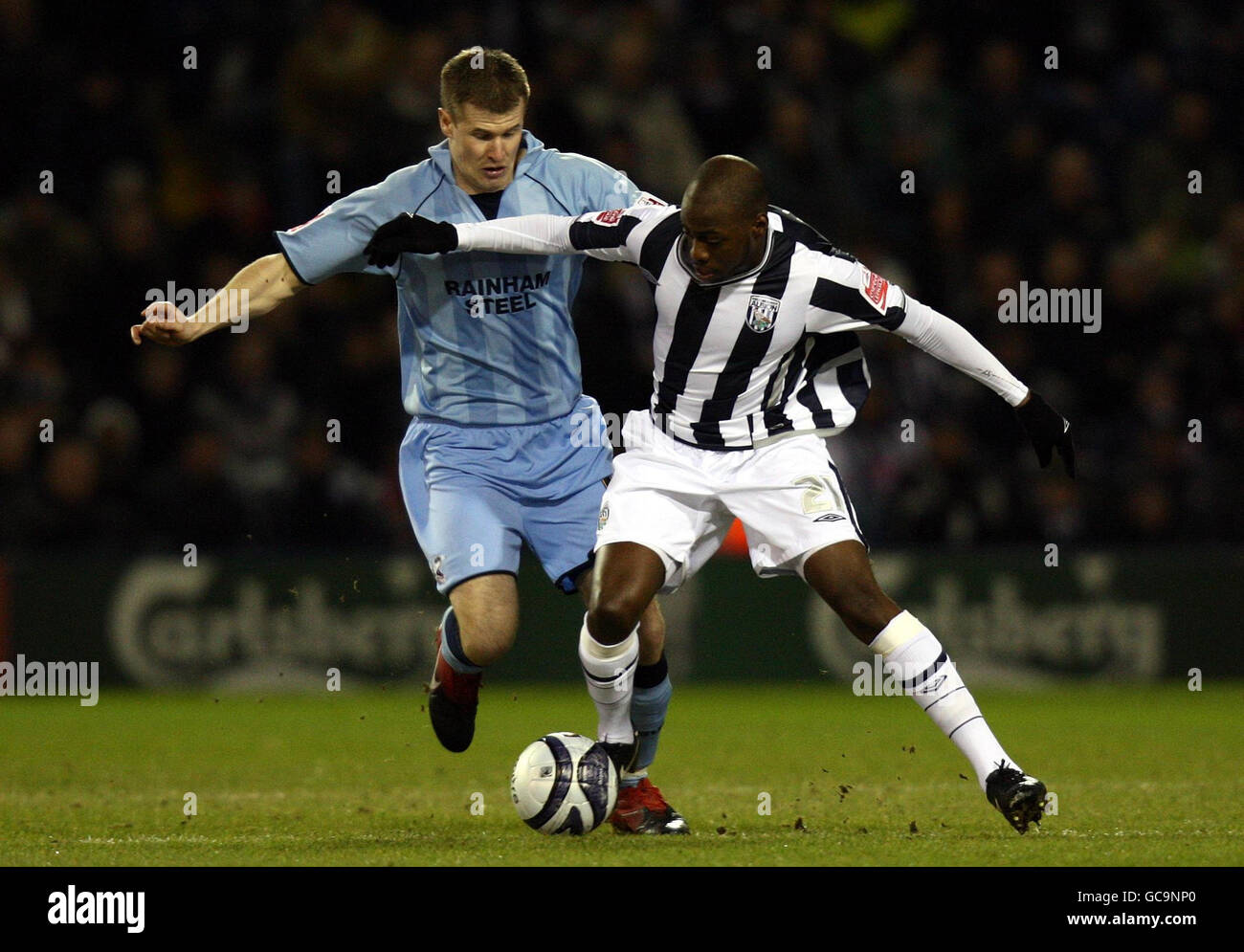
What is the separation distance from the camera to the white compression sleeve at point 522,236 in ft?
21.0

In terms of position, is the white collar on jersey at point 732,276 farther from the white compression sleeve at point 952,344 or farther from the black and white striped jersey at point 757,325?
the white compression sleeve at point 952,344

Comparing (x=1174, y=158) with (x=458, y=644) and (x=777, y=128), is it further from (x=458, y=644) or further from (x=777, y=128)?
(x=458, y=644)

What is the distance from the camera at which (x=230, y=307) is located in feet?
21.0

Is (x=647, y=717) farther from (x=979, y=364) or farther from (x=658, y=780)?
(x=979, y=364)

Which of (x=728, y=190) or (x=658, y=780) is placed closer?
(x=728, y=190)

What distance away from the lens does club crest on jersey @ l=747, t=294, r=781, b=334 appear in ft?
20.3

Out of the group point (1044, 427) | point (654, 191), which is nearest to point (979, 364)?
point (1044, 427)

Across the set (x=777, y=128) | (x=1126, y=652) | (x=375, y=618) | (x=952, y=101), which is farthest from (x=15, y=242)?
(x=1126, y=652)

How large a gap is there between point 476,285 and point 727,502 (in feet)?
3.96

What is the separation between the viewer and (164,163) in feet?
43.8

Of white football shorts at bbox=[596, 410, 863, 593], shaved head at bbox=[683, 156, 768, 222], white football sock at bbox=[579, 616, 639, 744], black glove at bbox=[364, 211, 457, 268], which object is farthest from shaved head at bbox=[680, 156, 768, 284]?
white football sock at bbox=[579, 616, 639, 744]

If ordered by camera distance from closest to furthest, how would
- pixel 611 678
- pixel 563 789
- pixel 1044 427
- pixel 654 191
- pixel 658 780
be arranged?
pixel 563 789 → pixel 1044 427 → pixel 611 678 → pixel 658 780 → pixel 654 191

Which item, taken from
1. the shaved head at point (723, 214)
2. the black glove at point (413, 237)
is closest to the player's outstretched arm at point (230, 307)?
the black glove at point (413, 237)

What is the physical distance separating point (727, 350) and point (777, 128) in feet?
22.1
